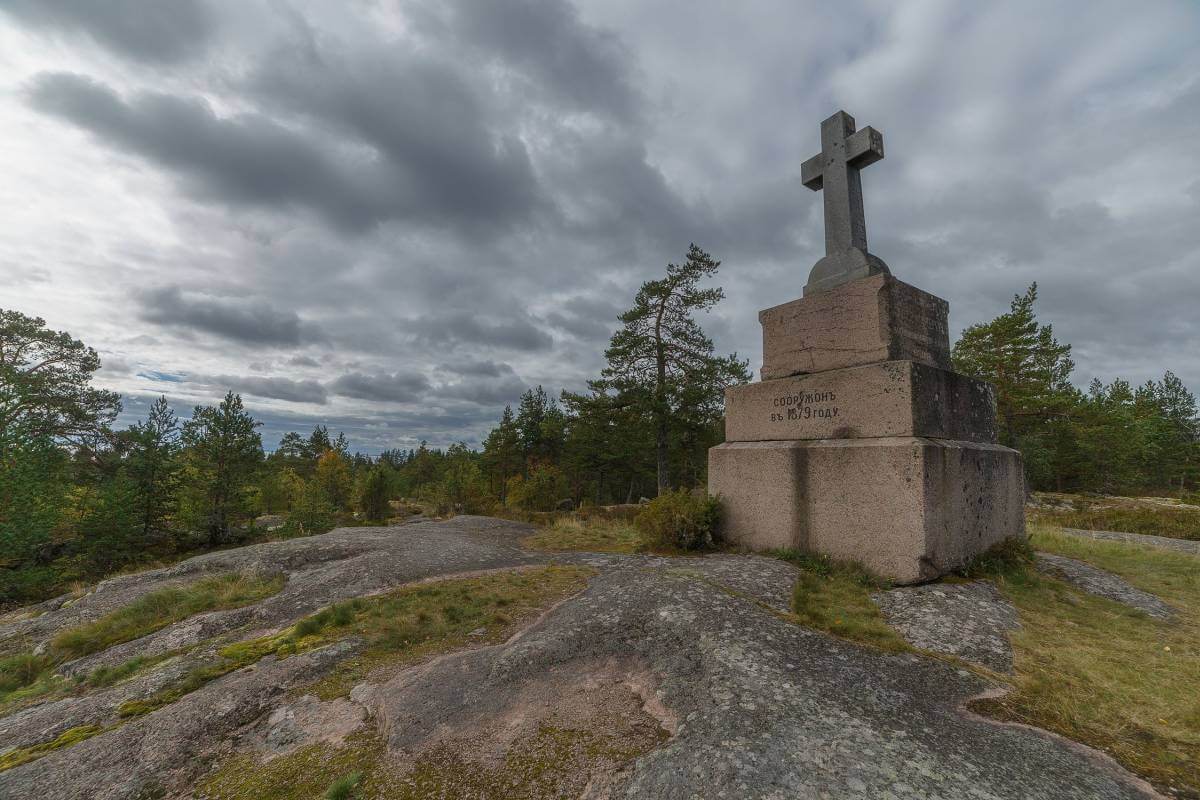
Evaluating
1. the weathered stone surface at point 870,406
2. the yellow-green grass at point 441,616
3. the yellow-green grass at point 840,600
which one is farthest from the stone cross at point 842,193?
the yellow-green grass at point 441,616

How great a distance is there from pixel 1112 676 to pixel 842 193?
23.2 ft

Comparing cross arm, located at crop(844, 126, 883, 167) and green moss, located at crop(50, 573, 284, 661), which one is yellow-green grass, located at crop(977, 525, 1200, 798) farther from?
green moss, located at crop(50, 573, 284, 661)

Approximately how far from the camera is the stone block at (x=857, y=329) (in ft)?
21.8

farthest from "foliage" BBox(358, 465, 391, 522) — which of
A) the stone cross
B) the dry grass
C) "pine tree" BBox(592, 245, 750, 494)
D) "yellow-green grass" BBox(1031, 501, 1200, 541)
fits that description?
the dry grass

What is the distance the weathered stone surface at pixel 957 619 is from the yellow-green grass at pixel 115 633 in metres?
7.64

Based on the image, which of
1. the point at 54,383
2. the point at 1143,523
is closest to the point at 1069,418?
the point at 1143,523

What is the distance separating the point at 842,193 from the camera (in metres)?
7.89

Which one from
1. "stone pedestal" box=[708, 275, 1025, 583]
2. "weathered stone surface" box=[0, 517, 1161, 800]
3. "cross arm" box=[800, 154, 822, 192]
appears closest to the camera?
"weathered stone surface" box=[0, 517, 1161, 800]

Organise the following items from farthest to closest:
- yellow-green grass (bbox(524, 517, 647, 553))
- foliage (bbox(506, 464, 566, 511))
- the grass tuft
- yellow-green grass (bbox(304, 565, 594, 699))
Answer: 1. foliage (bbox(506, 464, 566, 511))
2. yellow-green grass (bbox(524, 517, 647, 553))
3. yellow-green grass (bbox(304, 565, 594, 699))
4. the grass tuft

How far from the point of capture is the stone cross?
749 centimetres

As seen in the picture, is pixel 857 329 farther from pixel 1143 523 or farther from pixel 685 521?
pixel 1143 523

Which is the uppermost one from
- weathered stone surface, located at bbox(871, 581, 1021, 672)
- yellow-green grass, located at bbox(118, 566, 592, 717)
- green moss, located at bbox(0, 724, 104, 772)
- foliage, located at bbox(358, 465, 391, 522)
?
weathered stone surface, located at bbox(871, 581, 1021, 672)

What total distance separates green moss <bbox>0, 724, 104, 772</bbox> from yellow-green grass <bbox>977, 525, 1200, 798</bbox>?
6.17 metres

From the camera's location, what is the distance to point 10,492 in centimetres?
1556
